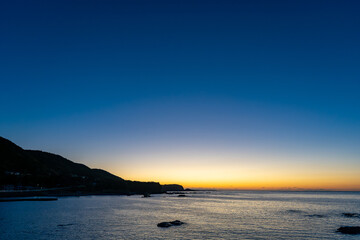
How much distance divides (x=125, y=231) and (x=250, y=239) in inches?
1066

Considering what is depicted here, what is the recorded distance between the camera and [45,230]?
55.7 m

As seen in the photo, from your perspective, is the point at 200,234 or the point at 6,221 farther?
the point at 6,221

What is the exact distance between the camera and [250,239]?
49688mm

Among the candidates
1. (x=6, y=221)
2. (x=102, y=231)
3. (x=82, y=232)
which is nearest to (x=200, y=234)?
(x=102, y=231)

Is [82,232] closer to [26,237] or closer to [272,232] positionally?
[26,237]

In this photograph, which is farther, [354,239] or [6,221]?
[6,221]

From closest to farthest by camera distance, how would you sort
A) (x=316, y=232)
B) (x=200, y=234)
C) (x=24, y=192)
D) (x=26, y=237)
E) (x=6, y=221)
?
(x=26, y=237) < (x=200, y=234) < (x=316, y=232) < (x=6, y=221) < (x=24, y=192)

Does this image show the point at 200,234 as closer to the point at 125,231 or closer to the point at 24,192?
the point at 125,231

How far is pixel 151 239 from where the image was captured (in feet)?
Answer: 161

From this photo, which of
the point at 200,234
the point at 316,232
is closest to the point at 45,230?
the point at 200,234

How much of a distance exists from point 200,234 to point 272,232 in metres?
16.8

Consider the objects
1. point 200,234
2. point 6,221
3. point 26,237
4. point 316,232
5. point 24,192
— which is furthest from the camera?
point 24,192

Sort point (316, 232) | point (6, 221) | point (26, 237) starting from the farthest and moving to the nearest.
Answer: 1. point (6, 221)
2. point (316, 232)
3. point (26, 237)

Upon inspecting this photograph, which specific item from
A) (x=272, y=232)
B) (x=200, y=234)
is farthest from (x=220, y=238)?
(x=272, y=232)
